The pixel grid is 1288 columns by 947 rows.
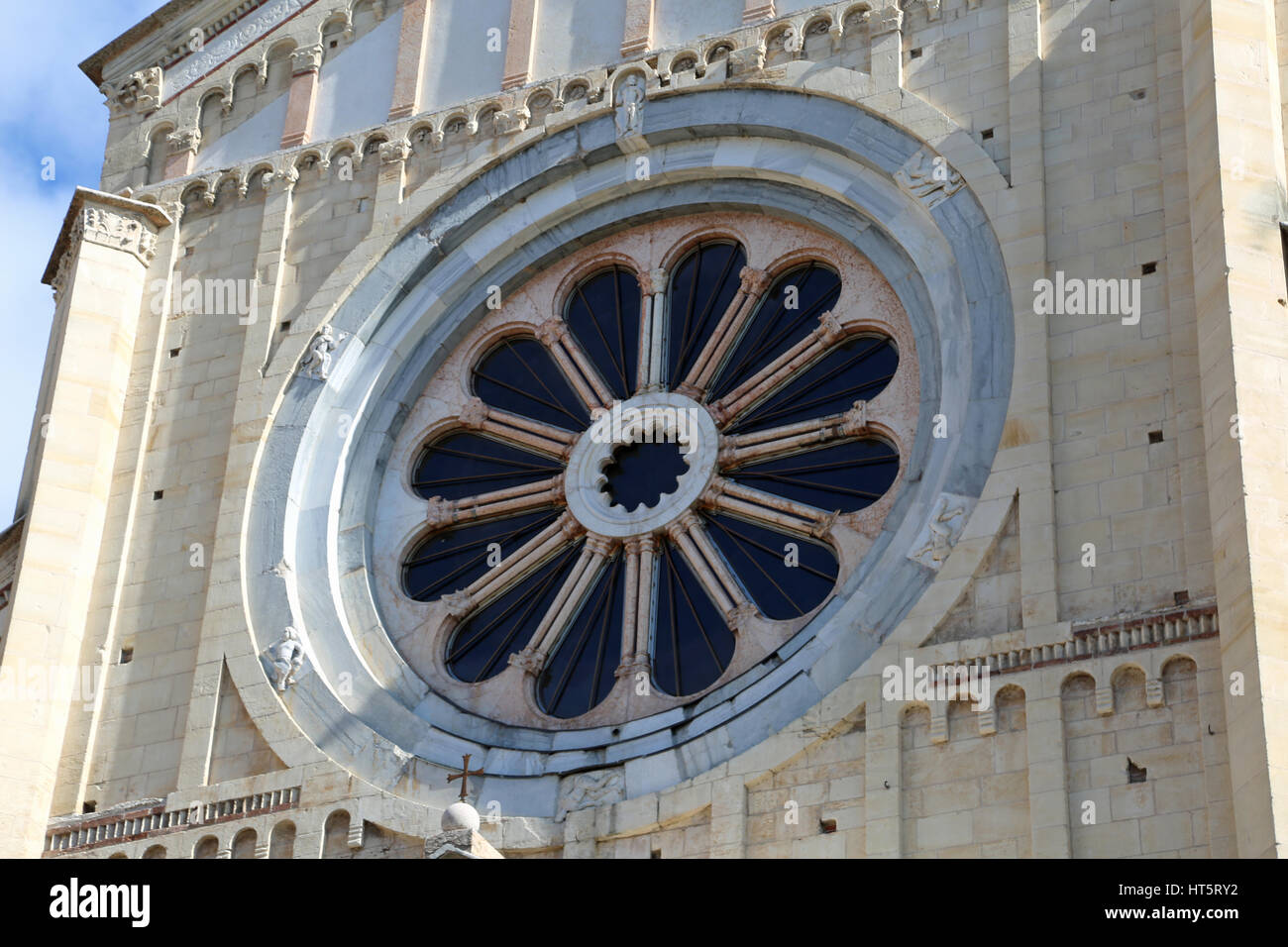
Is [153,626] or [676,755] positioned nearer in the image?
[676,755]

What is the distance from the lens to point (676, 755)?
79.5 feet

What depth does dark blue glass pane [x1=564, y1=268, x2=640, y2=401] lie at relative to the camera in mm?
27688

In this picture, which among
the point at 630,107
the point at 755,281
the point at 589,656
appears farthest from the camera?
the point at 630,107

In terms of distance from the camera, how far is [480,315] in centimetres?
2859

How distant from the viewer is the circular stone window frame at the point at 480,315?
24.3 metres

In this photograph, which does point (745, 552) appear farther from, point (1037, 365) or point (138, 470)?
point (138, 470)

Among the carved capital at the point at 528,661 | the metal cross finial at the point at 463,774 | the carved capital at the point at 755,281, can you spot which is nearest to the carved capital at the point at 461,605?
the carved capital at the point at 528,661

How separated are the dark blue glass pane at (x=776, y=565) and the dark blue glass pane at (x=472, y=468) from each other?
2.04 meters

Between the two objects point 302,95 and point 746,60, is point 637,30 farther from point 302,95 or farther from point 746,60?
point 302,95

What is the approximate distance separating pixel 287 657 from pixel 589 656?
2.77 meters

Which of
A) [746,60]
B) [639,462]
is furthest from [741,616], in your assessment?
[746,60]
